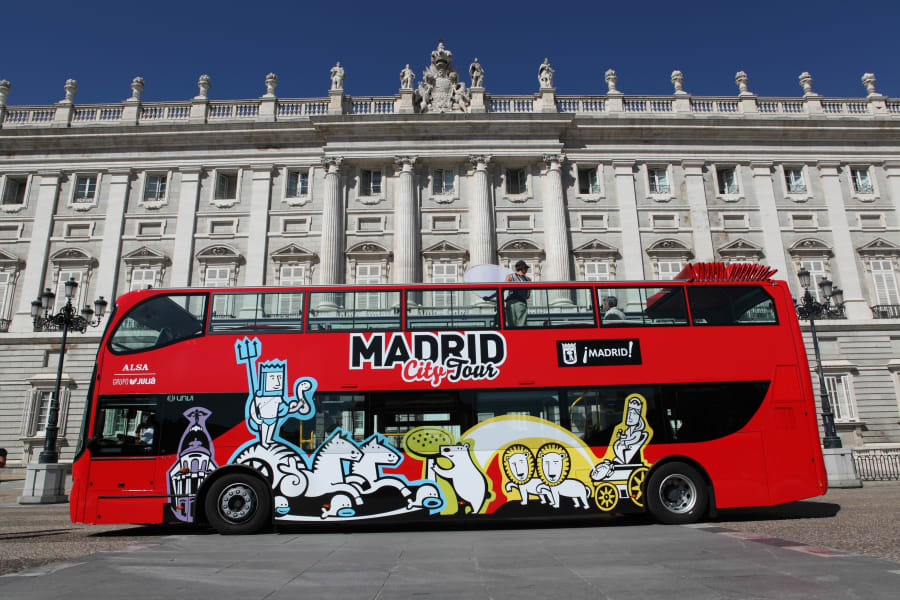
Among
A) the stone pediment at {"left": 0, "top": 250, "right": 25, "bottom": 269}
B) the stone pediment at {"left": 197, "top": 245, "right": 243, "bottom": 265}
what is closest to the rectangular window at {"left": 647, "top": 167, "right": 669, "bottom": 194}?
the stone pediment at {"left": 197, "top": 245, "right": 243, "bottom": 265}

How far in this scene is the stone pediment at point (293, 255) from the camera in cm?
2333

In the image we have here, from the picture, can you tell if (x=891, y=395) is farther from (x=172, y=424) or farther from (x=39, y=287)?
(x=39, y=287)

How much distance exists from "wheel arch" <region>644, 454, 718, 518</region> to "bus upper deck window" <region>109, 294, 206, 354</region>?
7383 millimetres

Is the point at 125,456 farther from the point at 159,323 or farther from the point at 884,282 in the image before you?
the point at 884,282

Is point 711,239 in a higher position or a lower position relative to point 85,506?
higher

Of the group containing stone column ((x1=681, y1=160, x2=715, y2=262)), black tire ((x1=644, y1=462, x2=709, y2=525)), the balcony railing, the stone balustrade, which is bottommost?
black tire ((x1=644, y1=462, x2=709, y2=525))

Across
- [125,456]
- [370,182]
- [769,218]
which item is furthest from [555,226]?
[125,456]

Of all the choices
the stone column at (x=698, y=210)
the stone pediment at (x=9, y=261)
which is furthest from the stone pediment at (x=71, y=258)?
the stone column at (x=698, y=210)

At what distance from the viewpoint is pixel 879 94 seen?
26000 mm

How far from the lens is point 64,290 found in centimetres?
2306

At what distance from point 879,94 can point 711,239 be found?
11.7 m

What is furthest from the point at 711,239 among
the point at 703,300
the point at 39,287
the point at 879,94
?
the point at 39,287

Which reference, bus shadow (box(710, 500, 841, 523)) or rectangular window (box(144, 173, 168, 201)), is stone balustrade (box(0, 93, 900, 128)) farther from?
bus shadow (box(710, 500, 841, 523))

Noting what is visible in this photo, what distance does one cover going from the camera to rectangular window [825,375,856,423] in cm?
2175
